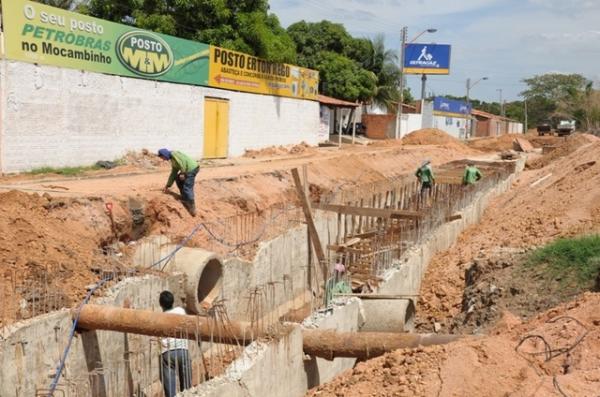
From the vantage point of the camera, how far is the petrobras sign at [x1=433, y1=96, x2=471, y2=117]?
189ft

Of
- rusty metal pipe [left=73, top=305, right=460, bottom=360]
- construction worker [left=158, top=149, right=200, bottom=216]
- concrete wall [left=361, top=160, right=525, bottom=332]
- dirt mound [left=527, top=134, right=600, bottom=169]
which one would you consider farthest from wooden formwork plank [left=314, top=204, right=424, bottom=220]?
dirt mound [left=527, top=134, right=600, bottom=169]

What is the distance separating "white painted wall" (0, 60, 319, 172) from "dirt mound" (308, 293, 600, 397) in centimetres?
1079

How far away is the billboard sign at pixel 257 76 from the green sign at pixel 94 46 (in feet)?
3.50

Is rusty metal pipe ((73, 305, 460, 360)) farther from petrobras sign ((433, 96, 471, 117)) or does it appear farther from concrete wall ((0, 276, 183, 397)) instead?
petrobras sign ((433, 96, 471, 117))

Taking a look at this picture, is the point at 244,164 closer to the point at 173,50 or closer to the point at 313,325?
the point at 173,50

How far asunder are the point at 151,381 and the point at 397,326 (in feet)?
11.9

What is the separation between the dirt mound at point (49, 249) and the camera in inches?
303

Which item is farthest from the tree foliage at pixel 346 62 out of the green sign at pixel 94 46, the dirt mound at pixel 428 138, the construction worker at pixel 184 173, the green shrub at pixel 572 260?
the green shrub at pixel 572 260

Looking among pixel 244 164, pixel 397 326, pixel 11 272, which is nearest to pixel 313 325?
pixel 397 326

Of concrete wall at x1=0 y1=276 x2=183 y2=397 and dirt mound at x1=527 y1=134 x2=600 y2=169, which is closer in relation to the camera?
concrete wall at x1=0 y1=276 x2=183 y2=397

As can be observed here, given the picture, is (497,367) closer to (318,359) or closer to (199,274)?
(318,359)

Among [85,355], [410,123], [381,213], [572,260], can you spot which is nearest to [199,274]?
[85,355]

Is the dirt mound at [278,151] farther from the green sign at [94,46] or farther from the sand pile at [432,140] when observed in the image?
the sand pile at [432,140]

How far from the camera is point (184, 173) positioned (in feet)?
39.0
